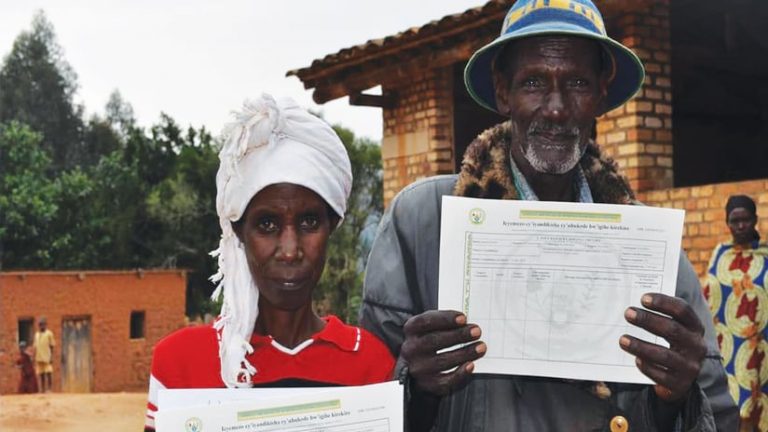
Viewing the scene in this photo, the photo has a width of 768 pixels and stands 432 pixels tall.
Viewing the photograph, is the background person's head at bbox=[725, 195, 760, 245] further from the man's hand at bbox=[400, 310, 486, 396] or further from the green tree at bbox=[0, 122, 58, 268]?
the green tree at bbox=[0, 122, 58, 268]

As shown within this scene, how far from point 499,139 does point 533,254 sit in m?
0.46

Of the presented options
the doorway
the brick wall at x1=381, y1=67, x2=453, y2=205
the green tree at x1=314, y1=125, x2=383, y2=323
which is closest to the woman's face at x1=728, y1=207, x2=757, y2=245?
the brick wall at x1=381, y1=67, x2=453, y2=205

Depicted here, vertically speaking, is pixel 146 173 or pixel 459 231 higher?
pixel 146 173

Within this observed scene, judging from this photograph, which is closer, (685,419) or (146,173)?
(685,419)

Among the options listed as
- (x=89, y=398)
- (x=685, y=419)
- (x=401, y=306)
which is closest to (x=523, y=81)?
(x=401, y=306)

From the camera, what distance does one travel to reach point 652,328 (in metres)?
1.91

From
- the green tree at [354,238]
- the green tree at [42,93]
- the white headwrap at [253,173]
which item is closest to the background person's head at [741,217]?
the white headwrap at [253,173]

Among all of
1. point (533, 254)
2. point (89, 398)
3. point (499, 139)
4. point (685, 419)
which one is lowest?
→ point (89, 398)

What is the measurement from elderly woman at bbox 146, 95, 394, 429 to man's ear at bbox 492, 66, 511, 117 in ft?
1.48

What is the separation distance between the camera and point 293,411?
1.83 m

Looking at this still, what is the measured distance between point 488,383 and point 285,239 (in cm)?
59

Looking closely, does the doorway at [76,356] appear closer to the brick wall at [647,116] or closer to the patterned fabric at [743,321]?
the brick wall at [647,116]

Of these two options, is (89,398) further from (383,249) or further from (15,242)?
(383,249)

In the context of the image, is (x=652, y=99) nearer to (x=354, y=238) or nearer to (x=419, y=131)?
(x=419, y=131)
